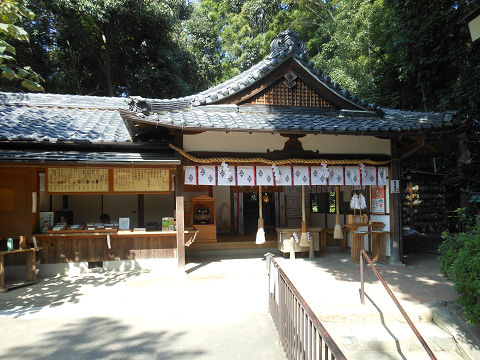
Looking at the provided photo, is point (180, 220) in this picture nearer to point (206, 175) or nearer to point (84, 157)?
point (206, 175)

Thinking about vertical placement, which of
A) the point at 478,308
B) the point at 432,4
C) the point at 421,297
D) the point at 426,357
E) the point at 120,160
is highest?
the point at 432,4

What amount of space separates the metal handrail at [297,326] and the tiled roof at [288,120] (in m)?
3.78

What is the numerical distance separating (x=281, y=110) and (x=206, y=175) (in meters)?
3.13

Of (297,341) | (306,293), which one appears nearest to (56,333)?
(297,341)

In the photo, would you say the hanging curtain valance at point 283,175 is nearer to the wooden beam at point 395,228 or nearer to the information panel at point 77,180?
the wooden beam at point 395,228

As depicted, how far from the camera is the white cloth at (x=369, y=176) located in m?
9.10

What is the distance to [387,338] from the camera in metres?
5.20

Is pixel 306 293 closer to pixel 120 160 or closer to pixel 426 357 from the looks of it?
pixel 426 357

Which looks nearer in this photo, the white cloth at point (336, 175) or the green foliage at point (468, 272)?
the green foliage at point (468, 272)

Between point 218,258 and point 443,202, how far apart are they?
32.7 feet

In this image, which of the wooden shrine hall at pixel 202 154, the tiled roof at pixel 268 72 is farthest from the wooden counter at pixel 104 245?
the tiled roof at pixel 268 72

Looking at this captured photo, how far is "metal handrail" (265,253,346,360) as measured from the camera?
111 inches

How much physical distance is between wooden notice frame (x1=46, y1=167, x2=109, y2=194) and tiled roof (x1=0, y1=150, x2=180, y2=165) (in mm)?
547

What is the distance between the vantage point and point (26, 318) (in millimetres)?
5383
